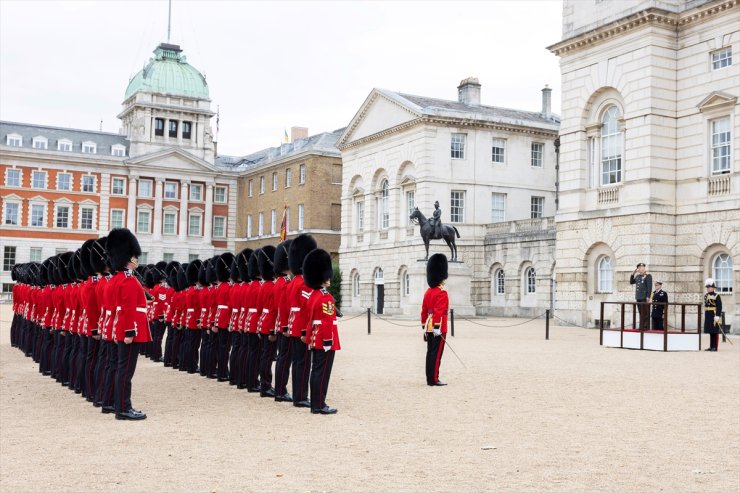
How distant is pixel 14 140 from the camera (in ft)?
213

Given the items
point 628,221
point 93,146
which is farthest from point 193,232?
point 628,221

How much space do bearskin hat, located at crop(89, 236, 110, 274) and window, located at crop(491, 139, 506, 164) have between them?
35.2m

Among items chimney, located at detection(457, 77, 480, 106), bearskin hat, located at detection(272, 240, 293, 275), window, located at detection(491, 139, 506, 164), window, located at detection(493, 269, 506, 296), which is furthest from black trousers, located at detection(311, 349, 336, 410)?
chimney, located at detection(457, 77, 480, 106)

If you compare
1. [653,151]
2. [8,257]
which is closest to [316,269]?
[653,151]

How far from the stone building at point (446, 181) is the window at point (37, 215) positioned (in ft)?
89.9

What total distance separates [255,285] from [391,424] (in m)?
3.79

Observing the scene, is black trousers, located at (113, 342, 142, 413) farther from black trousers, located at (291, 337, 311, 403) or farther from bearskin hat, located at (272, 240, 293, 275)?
bearskin hat, located at (272, 240, 293, 275)

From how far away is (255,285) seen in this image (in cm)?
1252

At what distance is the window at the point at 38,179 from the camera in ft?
210

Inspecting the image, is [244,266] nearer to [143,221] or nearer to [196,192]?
[143,221]

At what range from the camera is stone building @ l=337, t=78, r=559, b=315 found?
43.2m

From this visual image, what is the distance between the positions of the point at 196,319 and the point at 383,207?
110 feet

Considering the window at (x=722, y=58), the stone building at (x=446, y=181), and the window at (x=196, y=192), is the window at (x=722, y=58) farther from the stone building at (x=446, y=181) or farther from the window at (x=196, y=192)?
the window at (x=196, y=192)

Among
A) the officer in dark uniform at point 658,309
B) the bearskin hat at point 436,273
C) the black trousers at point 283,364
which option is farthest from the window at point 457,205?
the black trousers at point 283,364
